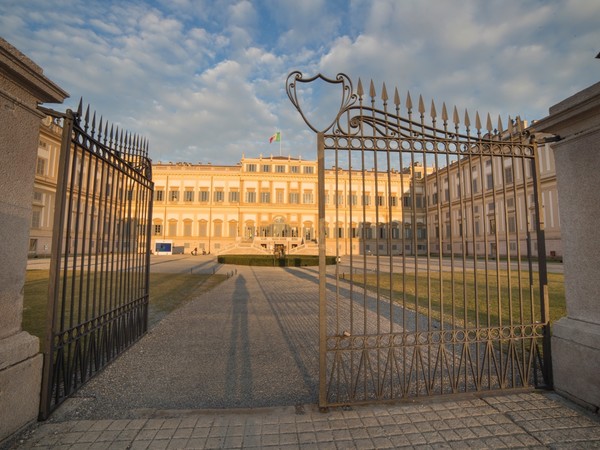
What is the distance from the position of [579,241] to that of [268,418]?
3209 millimetres

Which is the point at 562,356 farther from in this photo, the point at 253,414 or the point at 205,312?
the point at 205,312

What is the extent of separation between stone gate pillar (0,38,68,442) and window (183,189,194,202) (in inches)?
1783

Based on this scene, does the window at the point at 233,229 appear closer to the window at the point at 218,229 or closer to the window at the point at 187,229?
the window at the point at 218,229

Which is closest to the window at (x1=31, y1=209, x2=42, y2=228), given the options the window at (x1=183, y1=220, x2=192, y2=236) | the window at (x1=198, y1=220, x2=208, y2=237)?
the window at (x1=183, y1=220, x2=192, y2=236)

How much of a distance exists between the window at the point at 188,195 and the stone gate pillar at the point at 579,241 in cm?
4642

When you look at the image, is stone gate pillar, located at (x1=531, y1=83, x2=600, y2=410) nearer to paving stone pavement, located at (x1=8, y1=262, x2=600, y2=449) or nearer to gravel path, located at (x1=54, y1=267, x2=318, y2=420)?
paving stone pavement, located at (x1=8, y1=262, x2=600, y2=449)

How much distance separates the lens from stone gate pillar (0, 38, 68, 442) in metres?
2.46

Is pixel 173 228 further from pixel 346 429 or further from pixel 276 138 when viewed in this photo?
pixel 346 429

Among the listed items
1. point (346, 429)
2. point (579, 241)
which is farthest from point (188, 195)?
point (579, 241)

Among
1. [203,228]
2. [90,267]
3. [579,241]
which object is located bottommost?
[90,267]

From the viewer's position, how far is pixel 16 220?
2602 mm

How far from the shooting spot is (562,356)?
10.3 feet

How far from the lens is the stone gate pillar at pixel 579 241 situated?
289 centimetres

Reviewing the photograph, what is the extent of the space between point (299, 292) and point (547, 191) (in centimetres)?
2616
